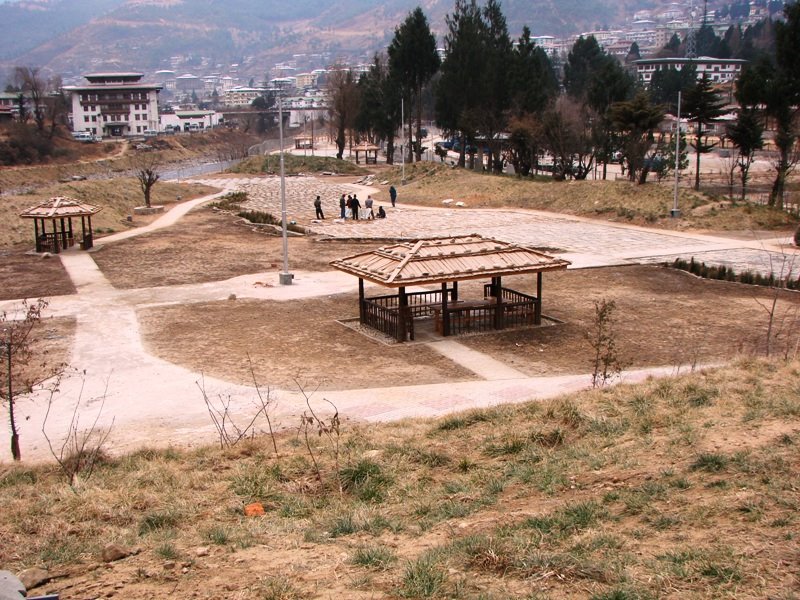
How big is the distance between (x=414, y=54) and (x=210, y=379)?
5614 centimetres

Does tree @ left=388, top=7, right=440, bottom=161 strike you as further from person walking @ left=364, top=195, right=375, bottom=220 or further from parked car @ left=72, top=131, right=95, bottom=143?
parked car @ left=72, top=131, right=95, bottom=143

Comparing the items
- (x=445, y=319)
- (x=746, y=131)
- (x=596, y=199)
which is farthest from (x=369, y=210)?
(x=445, y=319)

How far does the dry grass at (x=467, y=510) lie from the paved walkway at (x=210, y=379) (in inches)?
80.0

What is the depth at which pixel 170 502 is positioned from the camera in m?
8.95

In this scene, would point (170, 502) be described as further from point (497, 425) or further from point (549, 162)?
point (549, 162)

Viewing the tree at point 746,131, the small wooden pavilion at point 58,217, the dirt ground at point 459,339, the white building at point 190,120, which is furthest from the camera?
the white building at point 190,120

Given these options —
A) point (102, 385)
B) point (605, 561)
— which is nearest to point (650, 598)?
point (605, 561)

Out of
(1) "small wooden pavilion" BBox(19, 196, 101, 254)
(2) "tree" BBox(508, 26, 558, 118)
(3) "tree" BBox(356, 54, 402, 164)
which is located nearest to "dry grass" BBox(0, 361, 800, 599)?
(1) "small wooden pavilion" BBox(19, 196, 101, 254)

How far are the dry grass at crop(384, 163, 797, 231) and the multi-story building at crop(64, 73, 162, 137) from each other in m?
90.3

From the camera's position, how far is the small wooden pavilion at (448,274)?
18.8 meters

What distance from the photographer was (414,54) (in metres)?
67.9

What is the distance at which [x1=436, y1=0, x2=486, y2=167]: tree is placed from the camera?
61750mm

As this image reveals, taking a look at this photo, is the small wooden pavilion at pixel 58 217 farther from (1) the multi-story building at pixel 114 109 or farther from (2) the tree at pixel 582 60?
(1) the multi-story building at pixel 114 109

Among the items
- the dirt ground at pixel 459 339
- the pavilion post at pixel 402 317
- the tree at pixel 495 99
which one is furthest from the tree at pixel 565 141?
the pavilion post at pixel 402 317
